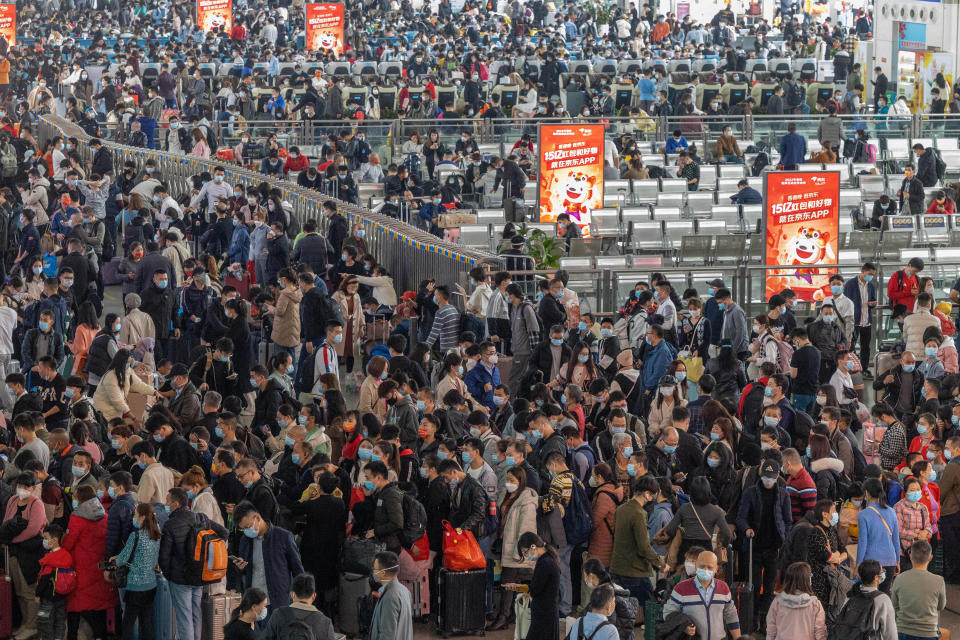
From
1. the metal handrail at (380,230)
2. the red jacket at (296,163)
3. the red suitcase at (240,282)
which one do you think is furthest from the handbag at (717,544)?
the red jacket at (296,163)

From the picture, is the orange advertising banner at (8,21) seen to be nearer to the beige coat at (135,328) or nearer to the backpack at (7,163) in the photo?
the backpack at (7,163)

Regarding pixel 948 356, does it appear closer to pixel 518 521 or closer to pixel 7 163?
pixel 518 521

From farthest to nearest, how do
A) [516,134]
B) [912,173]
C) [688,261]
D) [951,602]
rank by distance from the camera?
[516,134] < [912,173] < [688,261] < [951,602]

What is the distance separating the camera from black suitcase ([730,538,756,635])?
12492 mm

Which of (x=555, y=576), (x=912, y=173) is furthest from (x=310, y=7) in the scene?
(x=555, y=576)

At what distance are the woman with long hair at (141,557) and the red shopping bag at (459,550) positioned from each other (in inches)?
83.0

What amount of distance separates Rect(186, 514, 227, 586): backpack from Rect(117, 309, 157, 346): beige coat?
6.09 metres

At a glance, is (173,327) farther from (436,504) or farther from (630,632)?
(630,632)

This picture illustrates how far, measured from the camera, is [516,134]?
110 feet

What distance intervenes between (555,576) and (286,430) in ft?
11.8

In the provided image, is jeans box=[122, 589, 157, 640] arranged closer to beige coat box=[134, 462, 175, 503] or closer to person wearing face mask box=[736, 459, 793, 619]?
beige coat box=[134, 462, 175, 503]

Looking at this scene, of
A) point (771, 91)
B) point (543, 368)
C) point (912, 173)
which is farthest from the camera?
point (771, 91)

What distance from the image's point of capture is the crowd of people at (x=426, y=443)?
37.9ft

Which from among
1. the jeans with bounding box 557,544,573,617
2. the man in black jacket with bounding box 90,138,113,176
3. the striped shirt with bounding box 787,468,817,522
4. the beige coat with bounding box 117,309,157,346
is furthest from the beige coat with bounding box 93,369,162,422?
the man in black jacket with bounding box 90,138,113,176
